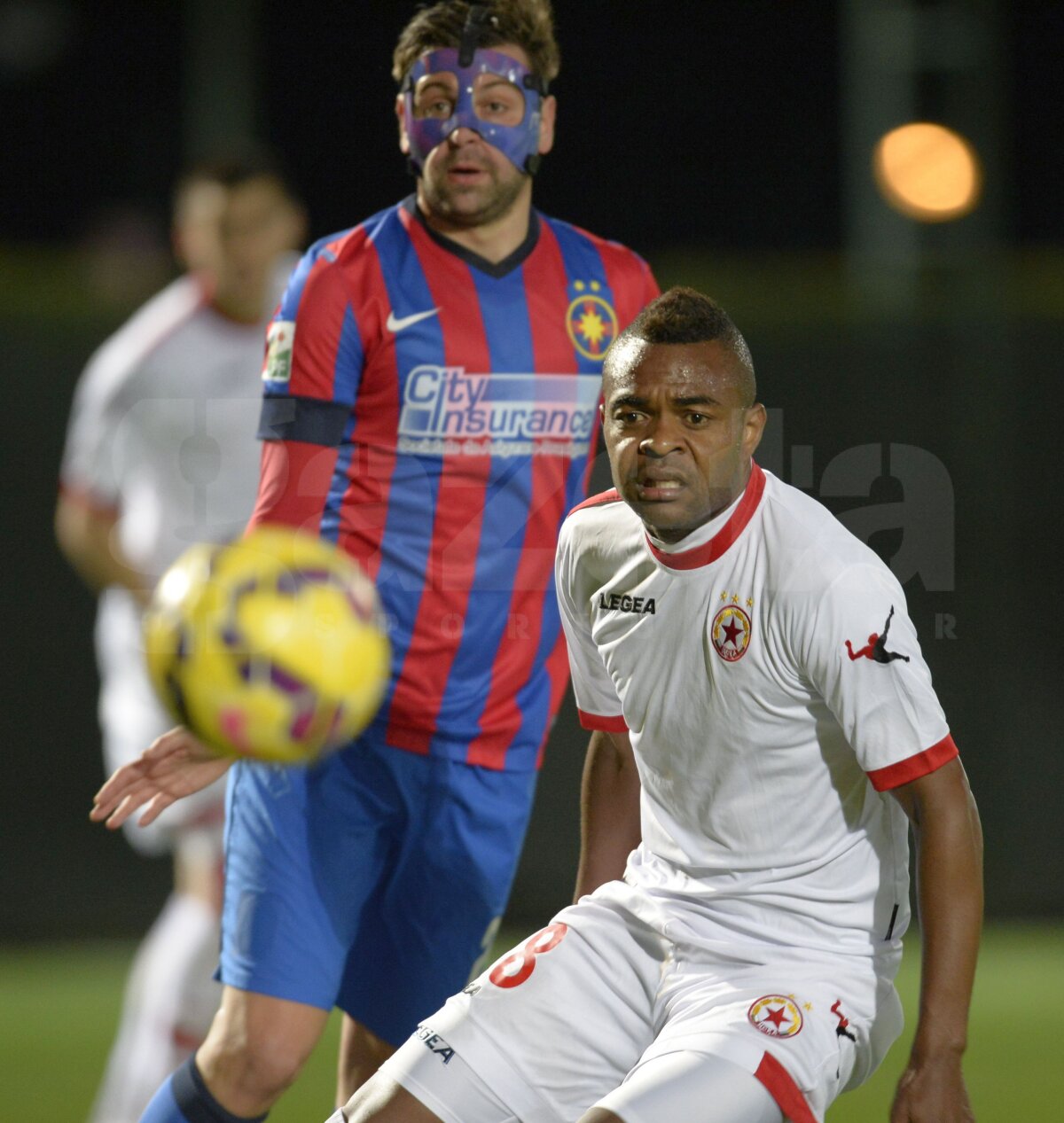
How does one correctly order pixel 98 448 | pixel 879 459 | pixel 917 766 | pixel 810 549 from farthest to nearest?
pixel 879 459 < pixel 98 448 < pixel 810 549 < pixel 917 766

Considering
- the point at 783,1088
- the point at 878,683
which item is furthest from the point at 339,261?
the point at 783,1088

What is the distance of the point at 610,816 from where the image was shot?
3.39 metres

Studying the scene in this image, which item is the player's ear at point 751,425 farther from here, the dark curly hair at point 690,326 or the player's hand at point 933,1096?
the player's hand at point 933,1096

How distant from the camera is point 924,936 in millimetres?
2752

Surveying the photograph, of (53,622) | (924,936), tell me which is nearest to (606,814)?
(924,936)

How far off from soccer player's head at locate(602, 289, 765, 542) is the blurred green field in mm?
2586

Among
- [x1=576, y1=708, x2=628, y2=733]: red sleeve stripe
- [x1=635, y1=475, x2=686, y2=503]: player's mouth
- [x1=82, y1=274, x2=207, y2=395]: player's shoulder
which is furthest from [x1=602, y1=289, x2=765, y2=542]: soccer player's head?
[x1=82, y1=274, x2=207, y2=395]: player's shoulder

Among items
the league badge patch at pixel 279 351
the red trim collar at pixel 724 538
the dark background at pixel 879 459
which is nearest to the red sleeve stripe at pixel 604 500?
the red trim collar at pixel 724 538

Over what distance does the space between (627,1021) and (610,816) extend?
0.43 metres

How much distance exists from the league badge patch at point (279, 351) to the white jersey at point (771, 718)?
879 millimetres

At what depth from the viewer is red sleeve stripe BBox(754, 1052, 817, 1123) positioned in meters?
2.75

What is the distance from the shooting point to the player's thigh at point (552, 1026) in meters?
3.00

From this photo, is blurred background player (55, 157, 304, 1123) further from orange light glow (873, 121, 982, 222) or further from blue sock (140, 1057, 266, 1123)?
orange light glow (873, 121, 982, 222)

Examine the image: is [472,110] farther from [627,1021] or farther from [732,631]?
[627,1021]
